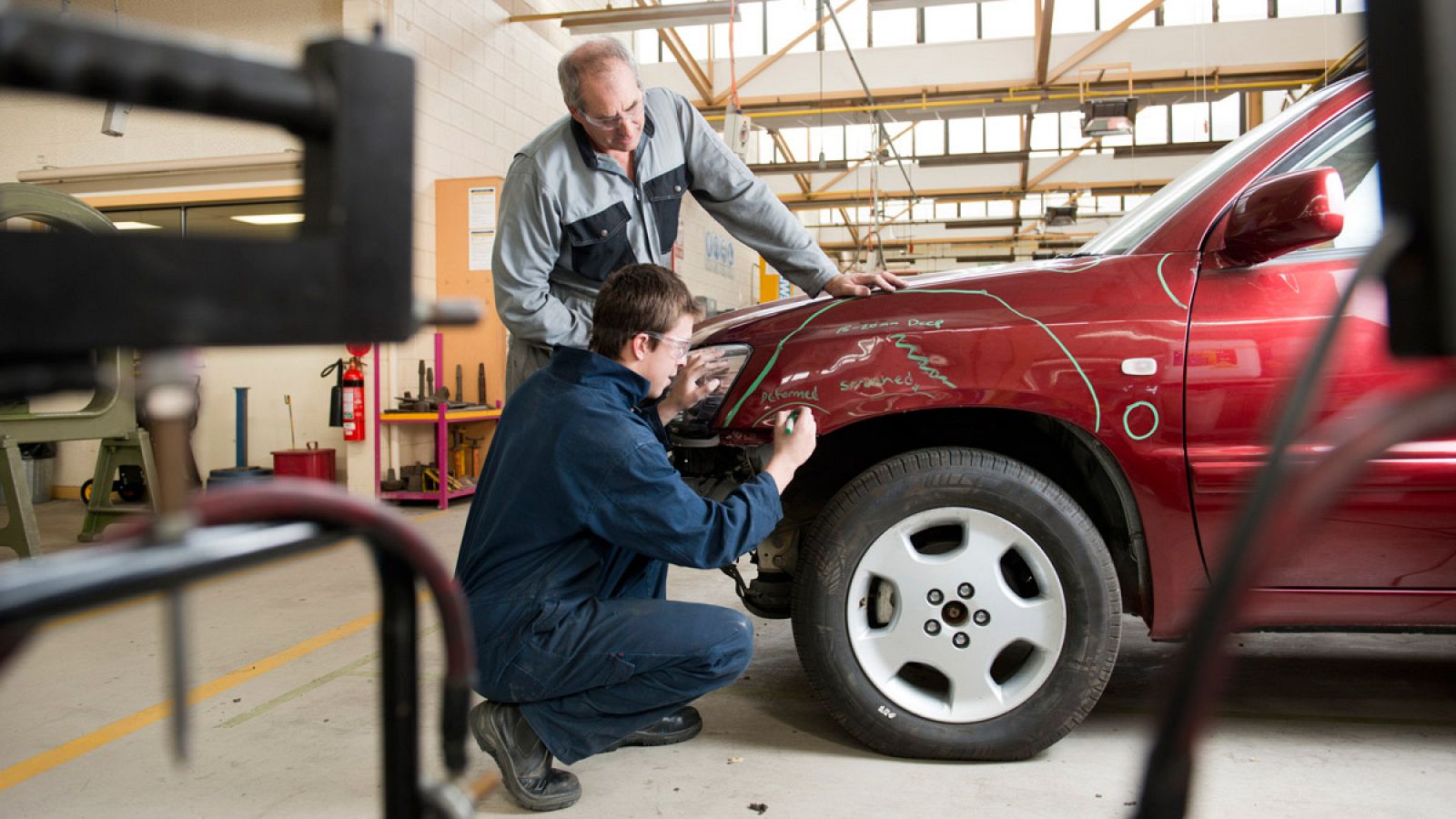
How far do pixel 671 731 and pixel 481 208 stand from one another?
551 centimetres

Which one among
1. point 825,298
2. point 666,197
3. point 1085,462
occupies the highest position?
point 666,197

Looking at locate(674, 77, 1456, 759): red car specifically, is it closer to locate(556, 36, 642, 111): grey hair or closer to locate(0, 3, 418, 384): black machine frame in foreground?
locate(556, 36, 642, 111): grey hair

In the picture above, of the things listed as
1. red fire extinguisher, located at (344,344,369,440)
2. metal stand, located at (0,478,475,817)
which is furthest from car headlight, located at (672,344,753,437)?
red fire extinguisher, located at (344,344,369,440)

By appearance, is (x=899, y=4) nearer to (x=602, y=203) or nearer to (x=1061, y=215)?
(x=602, y=203)

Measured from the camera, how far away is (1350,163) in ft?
7.05

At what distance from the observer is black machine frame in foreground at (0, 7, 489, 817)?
476 mm

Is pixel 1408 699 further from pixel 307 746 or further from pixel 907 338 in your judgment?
pixel 307 746

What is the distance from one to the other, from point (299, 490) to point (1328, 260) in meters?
2.11

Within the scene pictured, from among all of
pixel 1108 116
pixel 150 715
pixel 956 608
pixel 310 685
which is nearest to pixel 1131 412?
pixel 956 608

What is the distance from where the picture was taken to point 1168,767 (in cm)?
58

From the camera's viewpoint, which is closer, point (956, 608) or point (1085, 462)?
point (956, 608)

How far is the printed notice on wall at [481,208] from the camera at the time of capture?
7.08 meters

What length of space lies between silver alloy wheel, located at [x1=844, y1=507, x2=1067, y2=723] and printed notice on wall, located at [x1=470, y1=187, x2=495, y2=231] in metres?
5.64

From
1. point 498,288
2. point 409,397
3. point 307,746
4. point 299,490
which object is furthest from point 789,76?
point 299,490
